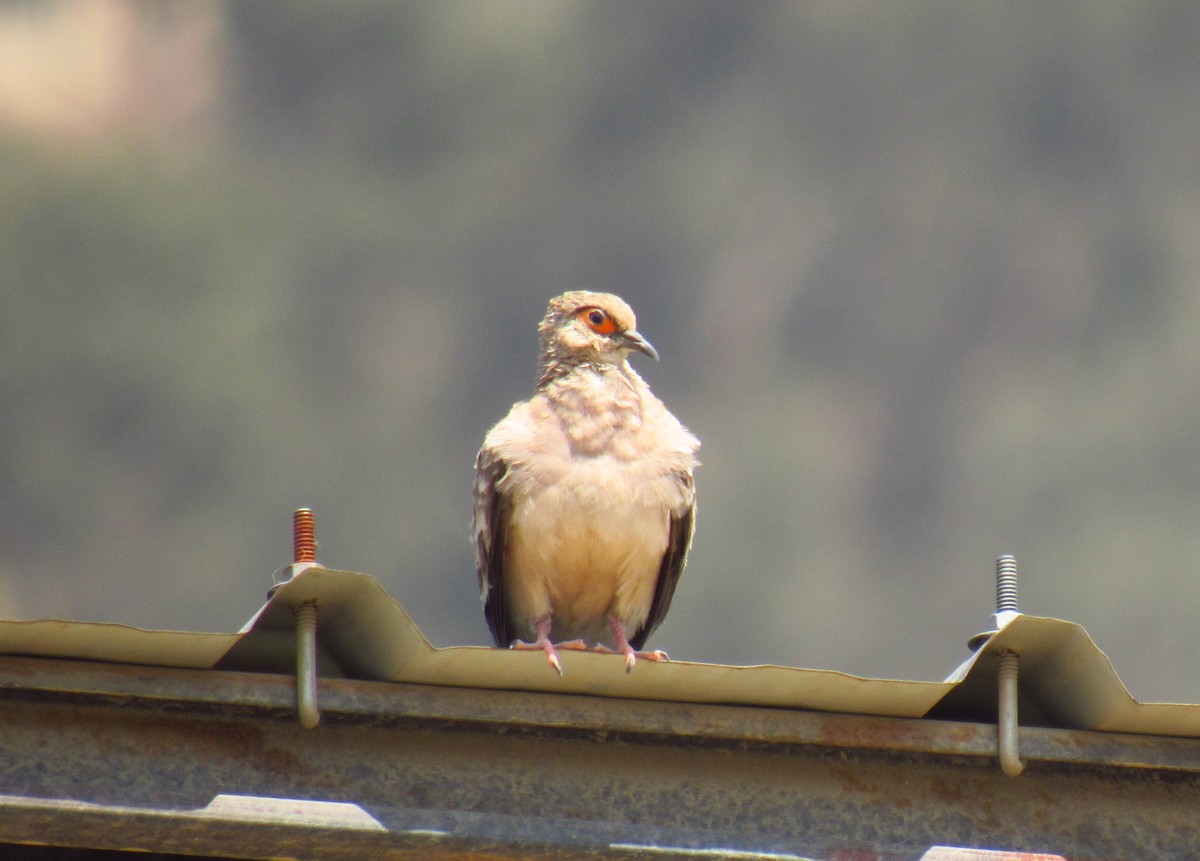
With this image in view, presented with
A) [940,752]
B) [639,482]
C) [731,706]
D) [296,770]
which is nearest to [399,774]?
[296,770]

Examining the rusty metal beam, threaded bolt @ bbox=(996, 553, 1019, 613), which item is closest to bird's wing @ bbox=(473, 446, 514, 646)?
threaded bolt @ bbox=(996, 553, 1019, 613)

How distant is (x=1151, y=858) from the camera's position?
3984 millimetres

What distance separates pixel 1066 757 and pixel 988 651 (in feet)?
1.03

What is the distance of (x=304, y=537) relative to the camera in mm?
4625

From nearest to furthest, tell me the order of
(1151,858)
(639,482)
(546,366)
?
(1151,858) < (639,482) < (546,366)

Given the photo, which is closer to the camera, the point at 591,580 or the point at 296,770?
the point at 296,770

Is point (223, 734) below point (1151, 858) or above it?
above

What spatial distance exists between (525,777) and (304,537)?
111cm

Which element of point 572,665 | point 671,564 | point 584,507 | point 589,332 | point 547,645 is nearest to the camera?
point 572,665

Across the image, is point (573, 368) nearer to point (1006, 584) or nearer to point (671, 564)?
point (671, 564)

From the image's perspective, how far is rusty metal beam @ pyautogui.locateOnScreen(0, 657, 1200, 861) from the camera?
3.63 metres

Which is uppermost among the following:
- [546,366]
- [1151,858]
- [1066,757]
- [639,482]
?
[546,366]

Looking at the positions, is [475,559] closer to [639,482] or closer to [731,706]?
[639,482]

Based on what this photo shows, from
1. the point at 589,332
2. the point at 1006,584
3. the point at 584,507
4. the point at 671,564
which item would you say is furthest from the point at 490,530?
the point at 1006,584
